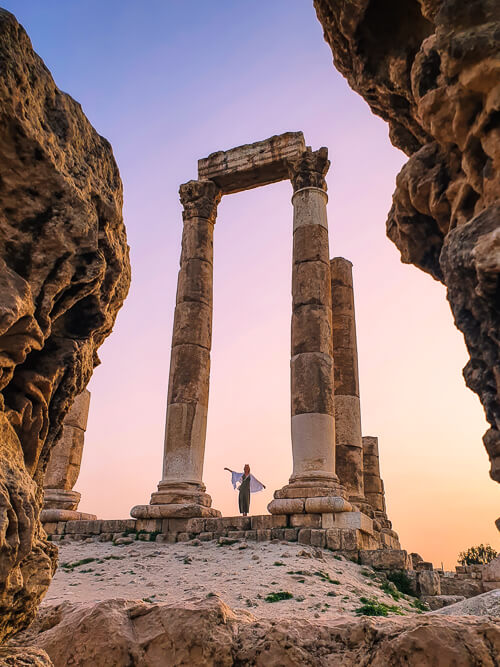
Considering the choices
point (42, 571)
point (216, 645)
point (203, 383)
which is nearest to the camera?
point (42, 571)

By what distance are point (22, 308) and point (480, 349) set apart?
2.07 m

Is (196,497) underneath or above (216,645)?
above

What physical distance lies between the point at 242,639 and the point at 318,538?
7.59 m

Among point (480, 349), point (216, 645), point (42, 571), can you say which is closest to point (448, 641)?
point (216, 645)

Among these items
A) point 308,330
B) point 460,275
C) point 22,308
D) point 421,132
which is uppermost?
point 308,330

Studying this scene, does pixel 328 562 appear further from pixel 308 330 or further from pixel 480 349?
pixel 480 349

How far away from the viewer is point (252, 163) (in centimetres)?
1614

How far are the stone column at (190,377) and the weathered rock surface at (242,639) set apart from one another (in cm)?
939

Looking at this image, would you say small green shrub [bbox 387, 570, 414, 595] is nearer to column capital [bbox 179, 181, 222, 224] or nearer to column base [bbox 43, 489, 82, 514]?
column base [bbox 43, 489, 82, 514]

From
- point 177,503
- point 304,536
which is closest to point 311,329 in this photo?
point 304,536

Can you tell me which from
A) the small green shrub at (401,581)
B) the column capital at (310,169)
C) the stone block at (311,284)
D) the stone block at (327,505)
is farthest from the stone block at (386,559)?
the column capital at (310,169)

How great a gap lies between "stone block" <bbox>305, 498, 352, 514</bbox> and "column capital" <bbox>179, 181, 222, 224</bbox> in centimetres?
918

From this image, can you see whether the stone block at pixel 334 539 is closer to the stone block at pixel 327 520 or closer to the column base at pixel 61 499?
the stone block at pixel 327 520

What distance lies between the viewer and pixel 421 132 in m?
3.62
